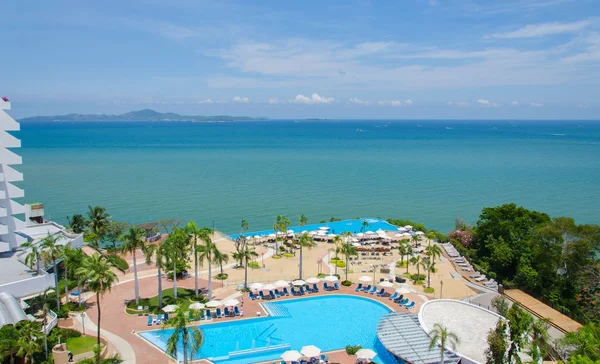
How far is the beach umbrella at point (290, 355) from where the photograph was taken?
27.3m

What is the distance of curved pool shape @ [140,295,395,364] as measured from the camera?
29750 millimetres

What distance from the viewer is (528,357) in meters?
26.1

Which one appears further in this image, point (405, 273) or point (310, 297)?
point (405, 273)

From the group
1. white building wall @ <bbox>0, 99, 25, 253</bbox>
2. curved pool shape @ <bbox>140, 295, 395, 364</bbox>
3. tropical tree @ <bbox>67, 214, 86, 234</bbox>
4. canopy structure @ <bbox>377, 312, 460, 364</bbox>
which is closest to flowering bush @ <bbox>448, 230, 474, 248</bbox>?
curved pool shape @ <bbox>140, 295, 395, 364</bbox>

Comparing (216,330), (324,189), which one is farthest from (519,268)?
(324,189)

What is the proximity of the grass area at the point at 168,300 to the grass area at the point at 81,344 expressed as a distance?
517 centimetres

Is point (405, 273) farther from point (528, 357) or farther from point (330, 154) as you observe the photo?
point (330, 154)

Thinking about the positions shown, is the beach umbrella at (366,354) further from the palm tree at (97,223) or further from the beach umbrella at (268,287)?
the palm tree at (97,223)

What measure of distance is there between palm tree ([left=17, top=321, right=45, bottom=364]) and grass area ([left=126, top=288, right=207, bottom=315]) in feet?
30.6

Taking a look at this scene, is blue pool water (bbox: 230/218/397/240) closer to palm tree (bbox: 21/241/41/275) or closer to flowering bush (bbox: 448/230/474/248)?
flowering bush (bbox: 448/230/474/248)

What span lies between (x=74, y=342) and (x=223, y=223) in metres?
39.5

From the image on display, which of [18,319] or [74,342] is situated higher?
[18,319]

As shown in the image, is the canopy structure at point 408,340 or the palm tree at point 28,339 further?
the canopy structure at point 408,340

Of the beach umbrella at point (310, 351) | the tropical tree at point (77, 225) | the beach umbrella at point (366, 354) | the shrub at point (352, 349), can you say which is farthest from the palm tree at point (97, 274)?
the tropical tree at point (77, 225)
